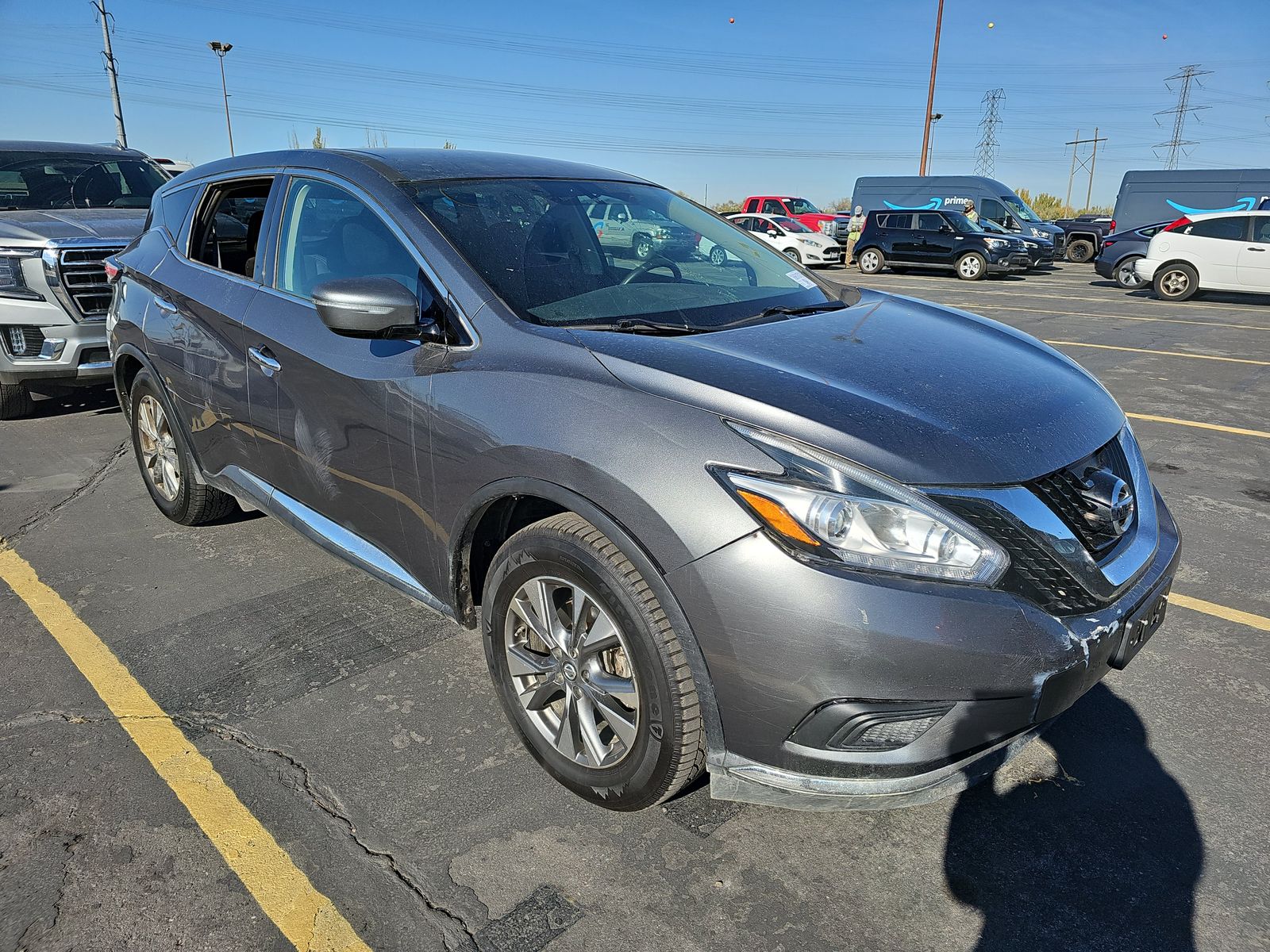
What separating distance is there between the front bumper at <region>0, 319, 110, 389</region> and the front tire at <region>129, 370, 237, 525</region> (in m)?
2.08

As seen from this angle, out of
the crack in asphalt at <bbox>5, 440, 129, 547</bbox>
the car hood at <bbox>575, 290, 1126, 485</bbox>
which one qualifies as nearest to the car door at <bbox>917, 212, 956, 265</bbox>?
the crack in asphalt at <bbox>5, 440, 129, 547</bbox>

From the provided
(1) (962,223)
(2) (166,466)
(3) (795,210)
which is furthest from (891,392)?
(3) (795,210)

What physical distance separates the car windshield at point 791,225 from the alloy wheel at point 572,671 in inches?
912

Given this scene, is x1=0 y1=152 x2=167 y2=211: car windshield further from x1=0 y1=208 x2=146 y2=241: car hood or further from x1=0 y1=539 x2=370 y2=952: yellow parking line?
x1=0 y1=539 x2=370 y2=952: yellow parking line

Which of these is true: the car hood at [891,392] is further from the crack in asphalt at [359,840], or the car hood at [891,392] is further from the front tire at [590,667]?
the crack in asphalt at [359,840]

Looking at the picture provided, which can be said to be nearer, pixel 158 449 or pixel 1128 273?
pixel 158 449

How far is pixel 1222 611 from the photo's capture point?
3.53m

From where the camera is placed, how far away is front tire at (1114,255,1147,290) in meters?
17.6

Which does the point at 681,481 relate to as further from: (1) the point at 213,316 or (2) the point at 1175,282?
(2) the point at 1175,282

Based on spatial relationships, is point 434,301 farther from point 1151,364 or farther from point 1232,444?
point 1151,364

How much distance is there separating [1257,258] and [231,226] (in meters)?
17.0

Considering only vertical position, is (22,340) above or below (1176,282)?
above

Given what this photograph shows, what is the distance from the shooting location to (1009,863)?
2215 millimetres

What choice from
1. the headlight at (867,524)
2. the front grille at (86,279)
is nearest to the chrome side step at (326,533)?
the headlight at (867,524)
